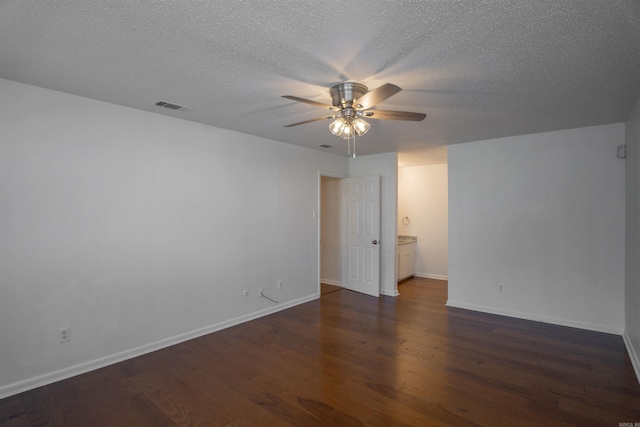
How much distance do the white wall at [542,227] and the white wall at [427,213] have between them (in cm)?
214

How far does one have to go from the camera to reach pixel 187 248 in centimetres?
377

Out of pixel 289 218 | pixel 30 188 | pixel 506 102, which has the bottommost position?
pixel 289 218

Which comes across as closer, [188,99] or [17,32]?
[17,32]

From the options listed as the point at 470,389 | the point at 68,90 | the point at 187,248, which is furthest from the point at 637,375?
the point at 68,90

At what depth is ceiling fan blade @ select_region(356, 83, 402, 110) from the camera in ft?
6.76

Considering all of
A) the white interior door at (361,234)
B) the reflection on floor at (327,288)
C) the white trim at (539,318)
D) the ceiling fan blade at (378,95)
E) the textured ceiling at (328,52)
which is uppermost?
the textured ceiling at (328,52)

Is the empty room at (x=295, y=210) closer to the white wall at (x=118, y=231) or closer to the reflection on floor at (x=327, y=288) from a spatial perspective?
the white wall at (x=118, y=231)

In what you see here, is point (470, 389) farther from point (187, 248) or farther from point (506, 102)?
point (187, 248)

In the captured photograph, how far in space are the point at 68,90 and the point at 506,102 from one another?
12.8ft

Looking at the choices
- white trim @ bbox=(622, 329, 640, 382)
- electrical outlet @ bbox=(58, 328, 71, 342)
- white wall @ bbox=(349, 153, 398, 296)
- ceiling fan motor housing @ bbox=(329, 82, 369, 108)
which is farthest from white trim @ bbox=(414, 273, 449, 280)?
electrical outlet @ bbox=(58, 328, 71, 342)

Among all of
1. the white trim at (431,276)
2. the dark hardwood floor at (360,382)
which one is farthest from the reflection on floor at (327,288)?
the white trim at (431,276)

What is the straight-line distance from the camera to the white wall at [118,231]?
2682mm

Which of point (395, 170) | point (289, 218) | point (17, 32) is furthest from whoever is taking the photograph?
point (395, 170)

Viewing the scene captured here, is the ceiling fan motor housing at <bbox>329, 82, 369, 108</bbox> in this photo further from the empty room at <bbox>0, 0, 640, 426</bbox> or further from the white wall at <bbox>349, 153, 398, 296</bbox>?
the white wall at <bbox>349, 153, 398, 296</bbox>
